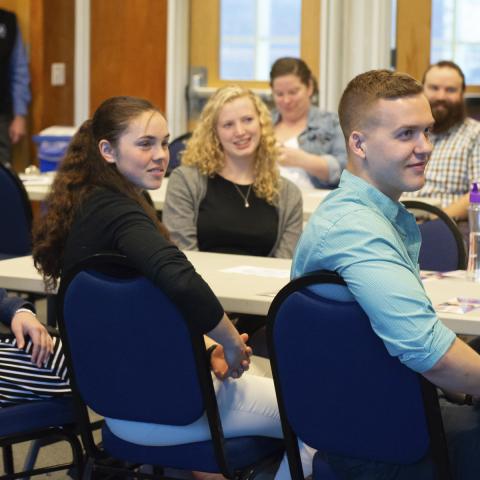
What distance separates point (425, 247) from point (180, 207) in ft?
3.09

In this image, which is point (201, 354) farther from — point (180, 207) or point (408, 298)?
point (180, 207)

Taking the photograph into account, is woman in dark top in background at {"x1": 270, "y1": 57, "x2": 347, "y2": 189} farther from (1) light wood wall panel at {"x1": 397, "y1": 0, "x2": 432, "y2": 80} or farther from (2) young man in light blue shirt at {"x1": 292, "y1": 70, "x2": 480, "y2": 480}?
(2) young man in light blue shirt at {"x1": 292, "y1": 70, "x2": 480, "y2": 480}

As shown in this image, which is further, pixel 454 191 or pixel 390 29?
pixel 390 29

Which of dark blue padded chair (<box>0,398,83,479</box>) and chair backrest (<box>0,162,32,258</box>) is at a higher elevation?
chair backrest (<box>0,162,32,258</box>)

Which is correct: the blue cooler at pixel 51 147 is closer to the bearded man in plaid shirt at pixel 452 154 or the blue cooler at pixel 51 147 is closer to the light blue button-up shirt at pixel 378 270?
the bearded man in plaid shirt at pixel 452 154

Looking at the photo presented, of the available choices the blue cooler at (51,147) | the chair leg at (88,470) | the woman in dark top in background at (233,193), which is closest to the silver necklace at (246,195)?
the woman in dark top in background at (233,193)

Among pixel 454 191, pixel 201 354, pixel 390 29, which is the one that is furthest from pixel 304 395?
pixel 390 29

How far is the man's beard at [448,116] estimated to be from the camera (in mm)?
5367

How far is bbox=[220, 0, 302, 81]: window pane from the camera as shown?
7547mm

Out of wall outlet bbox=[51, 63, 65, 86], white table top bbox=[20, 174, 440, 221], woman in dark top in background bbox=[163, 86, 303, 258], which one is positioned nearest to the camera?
woman in dark top in background bbox=[163, 86, 303, 258]

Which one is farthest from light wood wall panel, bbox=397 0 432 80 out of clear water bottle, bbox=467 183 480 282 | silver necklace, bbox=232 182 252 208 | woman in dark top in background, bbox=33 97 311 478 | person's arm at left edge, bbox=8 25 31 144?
woman in dark top in background, bbox=33 97 311 478

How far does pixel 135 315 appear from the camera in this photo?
7.62 ft

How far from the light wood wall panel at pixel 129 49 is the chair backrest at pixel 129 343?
18.4 ft

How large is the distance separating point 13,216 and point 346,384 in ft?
9.50
